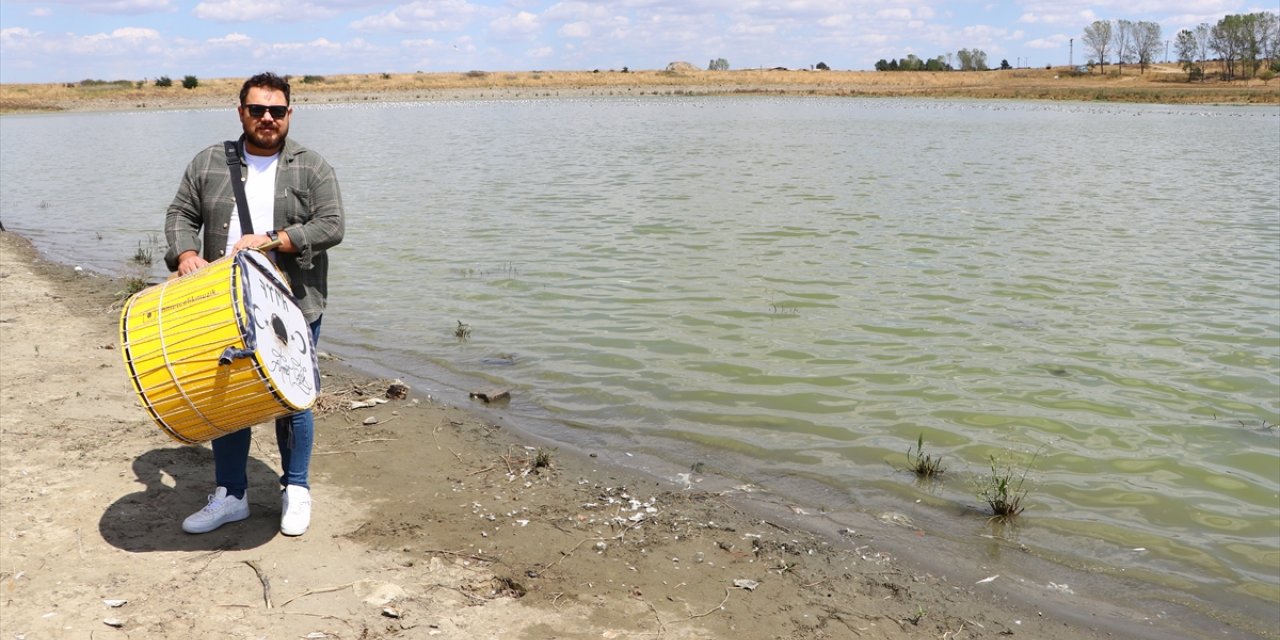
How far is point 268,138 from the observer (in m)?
4.55

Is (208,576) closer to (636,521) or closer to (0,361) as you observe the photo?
(636,521)

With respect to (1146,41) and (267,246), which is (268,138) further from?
(1146,41)

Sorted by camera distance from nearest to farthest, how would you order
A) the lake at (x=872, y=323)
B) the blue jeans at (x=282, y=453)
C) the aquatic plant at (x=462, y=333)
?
1. the blue jeans at (x=282, y=453)
2. the lake at (x=872, y=323)
3. the aquatic plant at (x=462, y=333)

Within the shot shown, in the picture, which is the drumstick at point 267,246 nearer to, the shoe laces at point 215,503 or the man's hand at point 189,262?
the man's hand at point 189,262

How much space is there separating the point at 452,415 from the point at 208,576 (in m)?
2.94

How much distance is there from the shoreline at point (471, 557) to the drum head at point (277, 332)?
839 millimetres

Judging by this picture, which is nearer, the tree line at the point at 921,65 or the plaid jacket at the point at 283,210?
the plaid jacket at the point at 283,210

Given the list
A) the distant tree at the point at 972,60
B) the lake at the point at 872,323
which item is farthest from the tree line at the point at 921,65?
the lake at the point at 872,323

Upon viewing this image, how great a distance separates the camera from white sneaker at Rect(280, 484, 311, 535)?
15.9ft

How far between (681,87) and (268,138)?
96.1 m

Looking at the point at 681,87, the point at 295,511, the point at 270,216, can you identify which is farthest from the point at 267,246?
the point at 681,87

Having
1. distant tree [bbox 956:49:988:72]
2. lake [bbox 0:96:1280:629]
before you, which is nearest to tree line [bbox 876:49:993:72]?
distant tree [bbox 956:49:988:72]

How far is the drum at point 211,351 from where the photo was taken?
4.15 metres

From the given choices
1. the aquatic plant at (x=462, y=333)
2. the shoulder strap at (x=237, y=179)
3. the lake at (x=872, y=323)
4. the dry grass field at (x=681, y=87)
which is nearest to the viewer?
the shoulder strap at (x=237, y=179)
